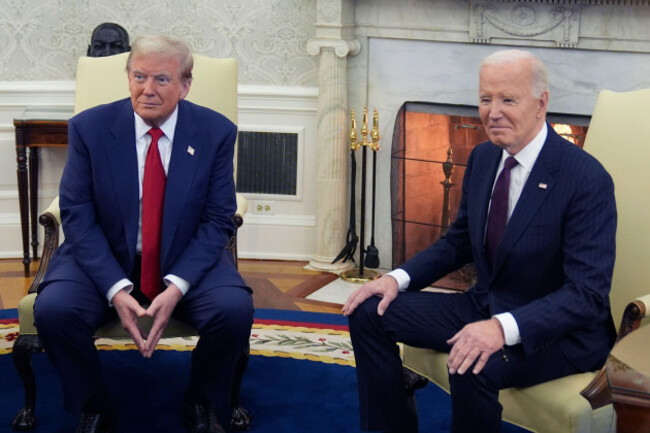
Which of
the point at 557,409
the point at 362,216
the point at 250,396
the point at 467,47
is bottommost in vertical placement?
the point at 250,396

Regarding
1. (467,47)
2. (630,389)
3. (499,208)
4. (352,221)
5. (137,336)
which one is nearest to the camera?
(630,389)

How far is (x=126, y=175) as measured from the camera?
287 centimetres

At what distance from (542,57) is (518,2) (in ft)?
0.95

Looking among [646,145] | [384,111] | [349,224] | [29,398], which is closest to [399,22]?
[384,111]

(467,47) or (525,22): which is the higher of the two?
(525,22)

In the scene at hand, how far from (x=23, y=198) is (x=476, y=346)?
3157 millimetres

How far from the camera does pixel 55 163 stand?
500cm

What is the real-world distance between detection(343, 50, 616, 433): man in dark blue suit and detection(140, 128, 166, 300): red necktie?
2.19 ft

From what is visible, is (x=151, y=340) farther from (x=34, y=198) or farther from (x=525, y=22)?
(x=525, y=22)

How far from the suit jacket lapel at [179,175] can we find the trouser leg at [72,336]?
28 cm

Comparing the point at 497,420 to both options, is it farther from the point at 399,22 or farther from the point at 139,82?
the point at 399,22

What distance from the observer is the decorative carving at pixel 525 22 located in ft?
14.9

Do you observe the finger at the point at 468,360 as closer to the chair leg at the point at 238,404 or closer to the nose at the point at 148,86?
the chair leg at the point at 238,404

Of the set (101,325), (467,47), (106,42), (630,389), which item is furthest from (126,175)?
(467,47)
